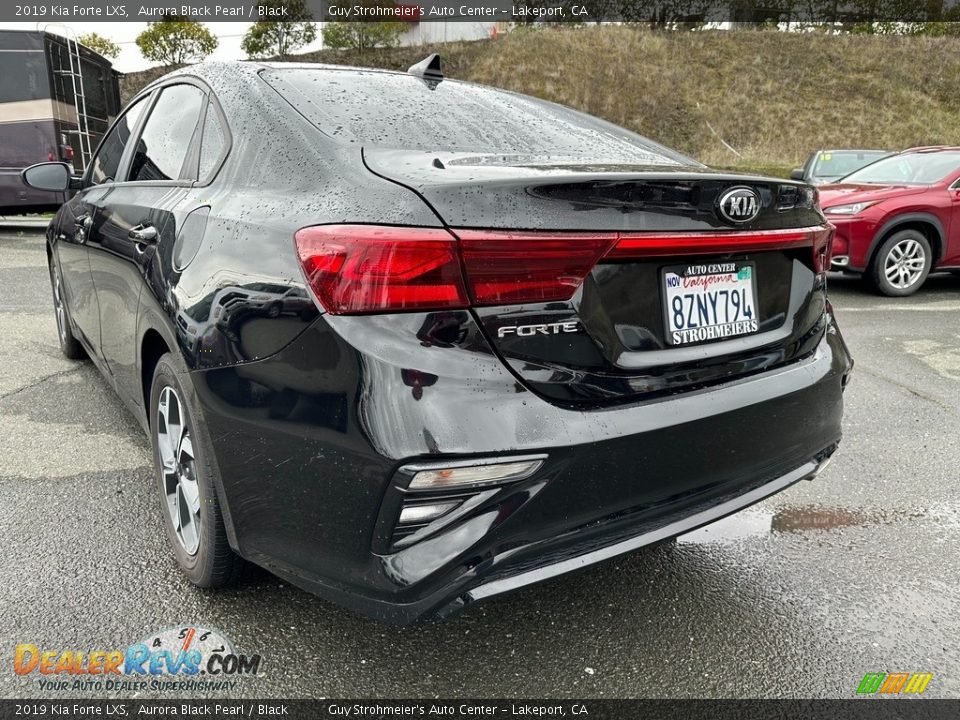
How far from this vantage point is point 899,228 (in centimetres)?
752

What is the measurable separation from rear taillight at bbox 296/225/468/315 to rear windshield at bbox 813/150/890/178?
11939 mm

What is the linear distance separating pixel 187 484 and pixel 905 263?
7.69 meters

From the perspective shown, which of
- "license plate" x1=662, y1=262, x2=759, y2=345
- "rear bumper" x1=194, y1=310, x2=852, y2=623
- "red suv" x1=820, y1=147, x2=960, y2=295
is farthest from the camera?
"red suv" x1=820, y1=147, x2=960, y2=295

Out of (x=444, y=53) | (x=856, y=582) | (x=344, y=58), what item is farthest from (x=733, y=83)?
(x=856, y=582)

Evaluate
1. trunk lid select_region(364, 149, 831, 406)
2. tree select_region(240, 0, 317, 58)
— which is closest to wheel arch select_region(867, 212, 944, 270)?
trunk lid select_region(364, 149, 831, 406)

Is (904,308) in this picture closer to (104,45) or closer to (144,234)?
(144,234)

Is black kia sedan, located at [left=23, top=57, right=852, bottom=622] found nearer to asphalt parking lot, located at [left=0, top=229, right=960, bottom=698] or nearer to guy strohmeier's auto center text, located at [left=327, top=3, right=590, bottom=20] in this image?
A: asphalt parking lot, located at [left=0, top=229, right=960, bottom=698]

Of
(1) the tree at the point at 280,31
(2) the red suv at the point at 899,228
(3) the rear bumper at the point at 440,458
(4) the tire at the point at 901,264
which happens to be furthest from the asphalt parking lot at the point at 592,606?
(1) the tree at the point at 280,31

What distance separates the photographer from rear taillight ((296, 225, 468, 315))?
149cm

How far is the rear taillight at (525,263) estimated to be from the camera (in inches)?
59.0

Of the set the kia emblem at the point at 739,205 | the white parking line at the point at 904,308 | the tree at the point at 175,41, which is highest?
the tree at the point at 175,41

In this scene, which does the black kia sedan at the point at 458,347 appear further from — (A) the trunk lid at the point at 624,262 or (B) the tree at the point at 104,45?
(B) the tree at the point at 104,45

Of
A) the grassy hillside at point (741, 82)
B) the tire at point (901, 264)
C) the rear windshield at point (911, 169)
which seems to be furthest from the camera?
the grassy hillside at point (741, 82)

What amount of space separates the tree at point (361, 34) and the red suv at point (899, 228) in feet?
121
